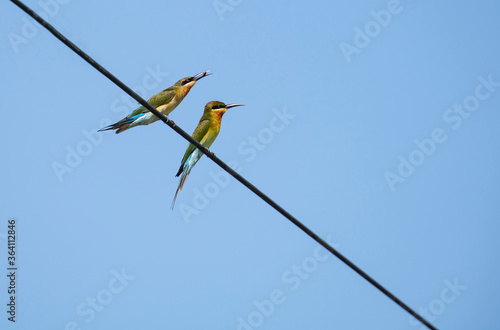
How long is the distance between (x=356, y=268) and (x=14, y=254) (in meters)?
4.45

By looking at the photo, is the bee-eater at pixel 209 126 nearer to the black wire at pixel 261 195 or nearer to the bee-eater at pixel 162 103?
the bee-eater at pixel 162 103

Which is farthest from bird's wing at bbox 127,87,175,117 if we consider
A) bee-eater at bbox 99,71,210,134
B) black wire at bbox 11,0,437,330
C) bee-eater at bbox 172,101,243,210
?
black wire at bbox 11,0,437,330

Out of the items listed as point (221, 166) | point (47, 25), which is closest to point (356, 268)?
point (221, 166)

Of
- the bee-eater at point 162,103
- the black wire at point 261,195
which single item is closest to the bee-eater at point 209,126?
the bee-eater at point 162,103

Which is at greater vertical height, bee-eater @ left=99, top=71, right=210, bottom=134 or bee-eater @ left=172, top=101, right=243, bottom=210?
bee-eater @ left=99, top=71, right=210, bottom=134

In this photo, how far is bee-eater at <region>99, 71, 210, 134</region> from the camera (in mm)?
5434

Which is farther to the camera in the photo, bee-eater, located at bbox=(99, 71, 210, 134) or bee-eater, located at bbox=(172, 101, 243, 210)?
bee-eater, located at bbox=(172, 101, 243, 210)

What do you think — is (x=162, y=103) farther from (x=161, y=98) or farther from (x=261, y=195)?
(x=261, y=195)

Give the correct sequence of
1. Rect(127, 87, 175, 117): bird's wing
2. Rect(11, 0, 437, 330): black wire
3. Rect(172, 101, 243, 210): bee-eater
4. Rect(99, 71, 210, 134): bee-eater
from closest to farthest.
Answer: Rect(11, 0, 437, 330): black wire
Rect(99, 71, 210, 134): bee-eater
Rect(127, 87, 175, 117): bird's wing
Rect(172, 101, 243, 210): bee-eater

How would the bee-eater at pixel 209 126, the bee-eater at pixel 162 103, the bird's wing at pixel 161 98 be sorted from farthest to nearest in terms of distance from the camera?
the bee-eater at pixel 209 126 < the bird's wing at pixel 161 98 < the bee-eater at pixel 162 103

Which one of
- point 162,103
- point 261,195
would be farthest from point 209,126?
point 261,195

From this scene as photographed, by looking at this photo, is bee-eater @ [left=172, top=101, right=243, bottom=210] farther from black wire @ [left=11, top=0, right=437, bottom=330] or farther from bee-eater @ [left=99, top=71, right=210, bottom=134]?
black wire @ [left=11, top=0, right=437, bottom=330]

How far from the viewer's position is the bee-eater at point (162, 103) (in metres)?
5.43

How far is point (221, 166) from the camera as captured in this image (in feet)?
10.4
